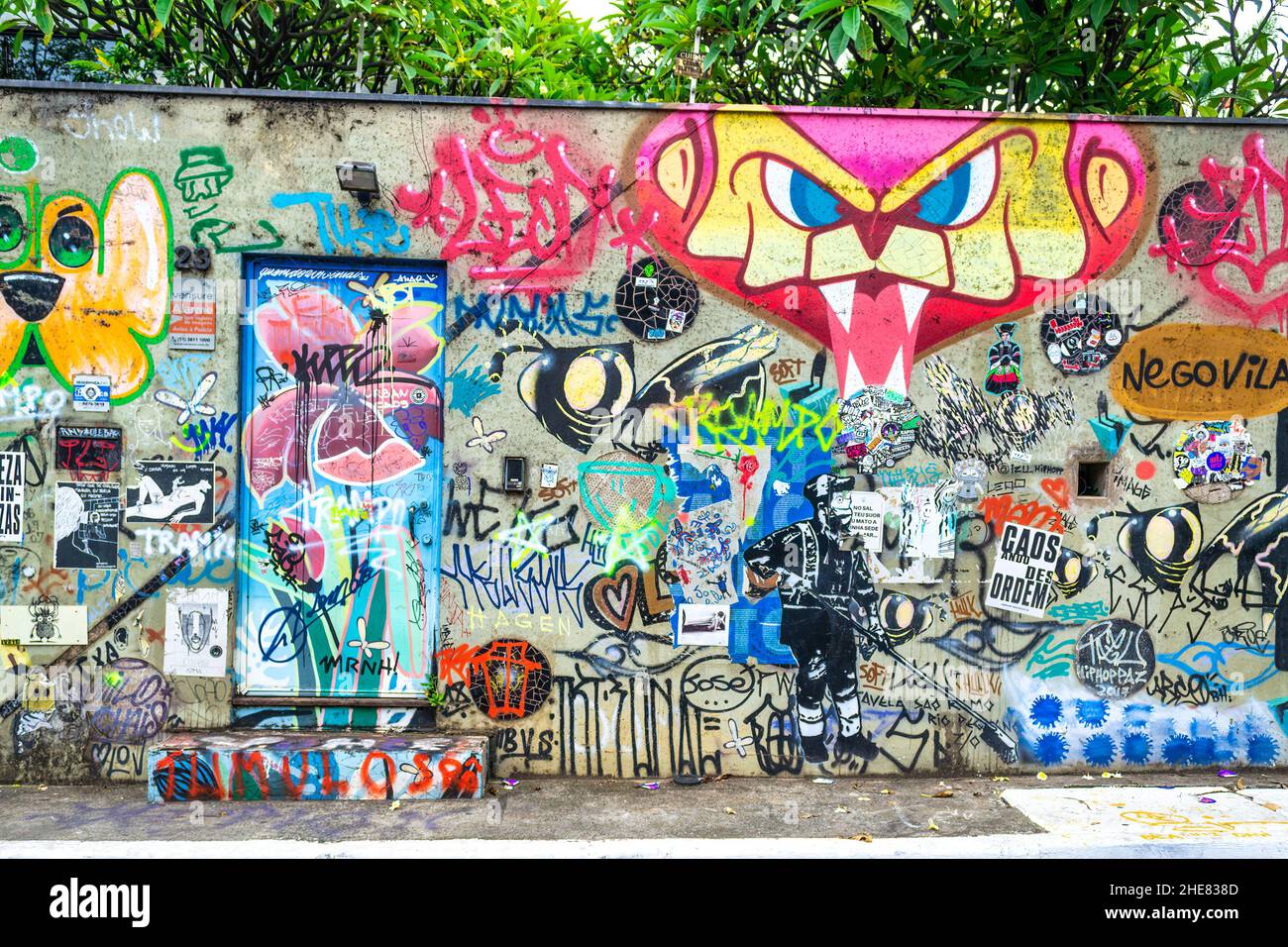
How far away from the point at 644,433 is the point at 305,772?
2623mm

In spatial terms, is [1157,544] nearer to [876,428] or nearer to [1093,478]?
[1093,478]

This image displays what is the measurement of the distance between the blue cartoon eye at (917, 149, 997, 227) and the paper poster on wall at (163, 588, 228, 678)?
4.72m

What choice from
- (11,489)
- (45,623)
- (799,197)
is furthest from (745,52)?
(45,623)

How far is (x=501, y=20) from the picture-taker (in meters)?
7.46

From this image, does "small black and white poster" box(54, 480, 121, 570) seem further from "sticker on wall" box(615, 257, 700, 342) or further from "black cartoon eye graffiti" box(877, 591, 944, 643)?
"black cartoon eye graffiti" box(877, 591, 944, 643)

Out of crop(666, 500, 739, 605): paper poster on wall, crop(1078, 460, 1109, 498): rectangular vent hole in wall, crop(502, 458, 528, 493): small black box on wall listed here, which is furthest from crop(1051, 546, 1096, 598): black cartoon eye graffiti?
crop(502, 458, 528, 493): small black box on wall

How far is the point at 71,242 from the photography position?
5.17 m

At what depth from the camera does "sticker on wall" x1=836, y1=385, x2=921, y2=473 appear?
5355 millimetres

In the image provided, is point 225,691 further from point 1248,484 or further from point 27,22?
point 1248,484

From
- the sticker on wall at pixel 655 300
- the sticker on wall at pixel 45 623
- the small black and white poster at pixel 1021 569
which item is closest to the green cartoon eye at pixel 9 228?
the sticker on wall at pixel 45 623

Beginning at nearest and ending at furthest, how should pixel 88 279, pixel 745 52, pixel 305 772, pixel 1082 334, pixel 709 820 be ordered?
pixel 709 820 < pixel 305 772 < pixel 88 279 < pixel 1082 334 < pixel 745 52

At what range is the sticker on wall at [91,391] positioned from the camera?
5.19 metres

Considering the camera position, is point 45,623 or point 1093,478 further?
point 1093,478

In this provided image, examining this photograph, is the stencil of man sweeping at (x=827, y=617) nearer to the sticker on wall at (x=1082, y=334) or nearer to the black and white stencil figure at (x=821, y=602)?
the black and white stencil figure at (x=821, y=602)
